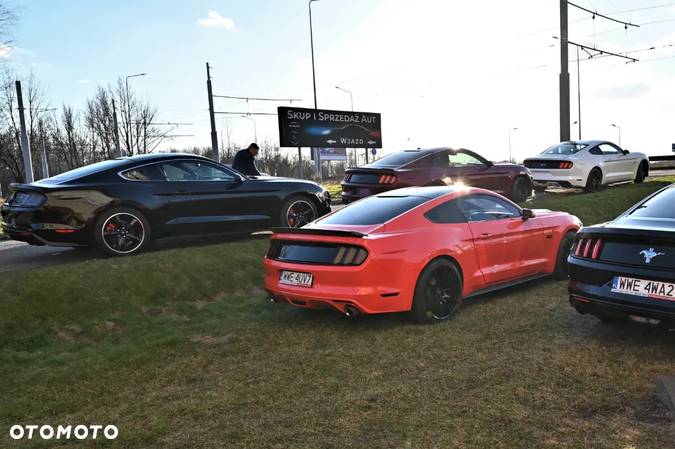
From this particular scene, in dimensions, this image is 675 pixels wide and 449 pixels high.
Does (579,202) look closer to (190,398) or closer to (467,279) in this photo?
(467,279)

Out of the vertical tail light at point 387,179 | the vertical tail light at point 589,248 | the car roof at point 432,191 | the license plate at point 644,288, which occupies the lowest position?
the license plate at point 644,288

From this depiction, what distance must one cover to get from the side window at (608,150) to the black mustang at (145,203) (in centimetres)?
1026

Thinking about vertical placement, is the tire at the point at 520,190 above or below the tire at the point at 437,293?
above

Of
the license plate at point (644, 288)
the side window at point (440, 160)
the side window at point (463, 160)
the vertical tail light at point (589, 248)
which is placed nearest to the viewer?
the license plate at point (644, 288)

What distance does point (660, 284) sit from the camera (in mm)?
4316

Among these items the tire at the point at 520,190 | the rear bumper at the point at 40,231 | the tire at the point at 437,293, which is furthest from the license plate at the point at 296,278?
the tire at the point at 520,190

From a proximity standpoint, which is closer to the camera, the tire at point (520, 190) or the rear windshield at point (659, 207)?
the rear windshield at point (659, 207)

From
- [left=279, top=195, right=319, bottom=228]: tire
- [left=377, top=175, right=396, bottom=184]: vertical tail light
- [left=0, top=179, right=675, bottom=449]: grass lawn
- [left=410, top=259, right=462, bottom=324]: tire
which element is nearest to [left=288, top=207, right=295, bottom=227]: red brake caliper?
[left=279, top=195, right=319, bottom=228]: tire

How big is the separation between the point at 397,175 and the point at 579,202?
191 inches

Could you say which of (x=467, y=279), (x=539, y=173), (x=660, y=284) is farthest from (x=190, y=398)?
(x=539, y=173)

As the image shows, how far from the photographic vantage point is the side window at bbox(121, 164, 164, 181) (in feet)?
25.3

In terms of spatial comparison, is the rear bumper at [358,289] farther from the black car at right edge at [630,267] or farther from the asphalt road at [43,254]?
the asphalt road at [43,254]

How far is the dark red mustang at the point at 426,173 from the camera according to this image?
36.6ft

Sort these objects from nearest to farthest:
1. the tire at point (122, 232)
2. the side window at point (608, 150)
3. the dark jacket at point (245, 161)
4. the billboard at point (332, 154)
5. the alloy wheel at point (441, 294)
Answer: the alloy wheel at point (441, 294)
the tire at point (122, 232)
the dark jacket at point (245, 161)
the side window at point (608, 150)
the billboard at point (332, 154)
